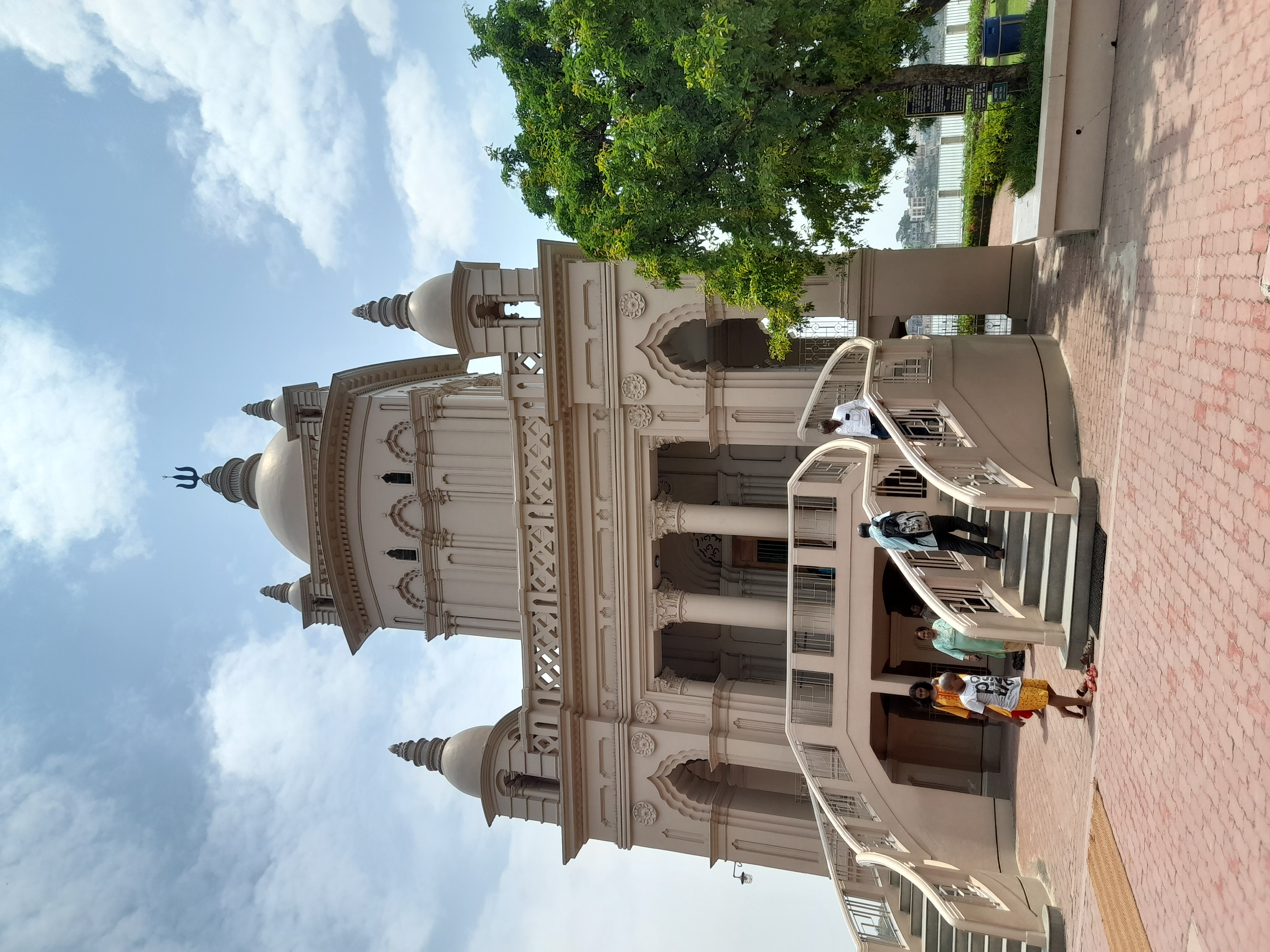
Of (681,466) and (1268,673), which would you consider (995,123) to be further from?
(1268,673)

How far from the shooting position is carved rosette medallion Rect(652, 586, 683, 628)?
50.5ft

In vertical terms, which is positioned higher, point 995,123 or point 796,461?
point 995,123

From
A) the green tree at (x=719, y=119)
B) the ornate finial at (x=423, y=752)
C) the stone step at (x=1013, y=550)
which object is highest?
the green tree at (x=719, y=119)

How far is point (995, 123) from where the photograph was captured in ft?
47.8

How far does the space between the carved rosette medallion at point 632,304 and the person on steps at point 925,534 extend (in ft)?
19.4

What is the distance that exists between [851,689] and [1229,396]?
30.1ft

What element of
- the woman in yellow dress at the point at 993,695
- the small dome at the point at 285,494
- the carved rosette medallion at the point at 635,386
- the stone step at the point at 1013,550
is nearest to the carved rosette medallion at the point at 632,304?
the carved rosette medallion at the point at 635,386

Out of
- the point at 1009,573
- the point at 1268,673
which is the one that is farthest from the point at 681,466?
the point at 1268,673

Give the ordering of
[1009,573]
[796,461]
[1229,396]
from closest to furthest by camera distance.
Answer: [1229,396], [1009,573], [796,461]

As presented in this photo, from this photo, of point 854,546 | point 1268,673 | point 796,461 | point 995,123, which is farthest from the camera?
point 796,461

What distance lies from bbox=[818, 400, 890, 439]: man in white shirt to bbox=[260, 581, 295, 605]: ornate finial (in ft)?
47.8

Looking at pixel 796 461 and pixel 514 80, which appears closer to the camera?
pixel 514 80

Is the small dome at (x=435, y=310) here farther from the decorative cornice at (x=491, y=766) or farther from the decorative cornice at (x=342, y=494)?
the decorative cornice at (x=491, y=766)

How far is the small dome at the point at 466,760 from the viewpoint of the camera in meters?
16.6
